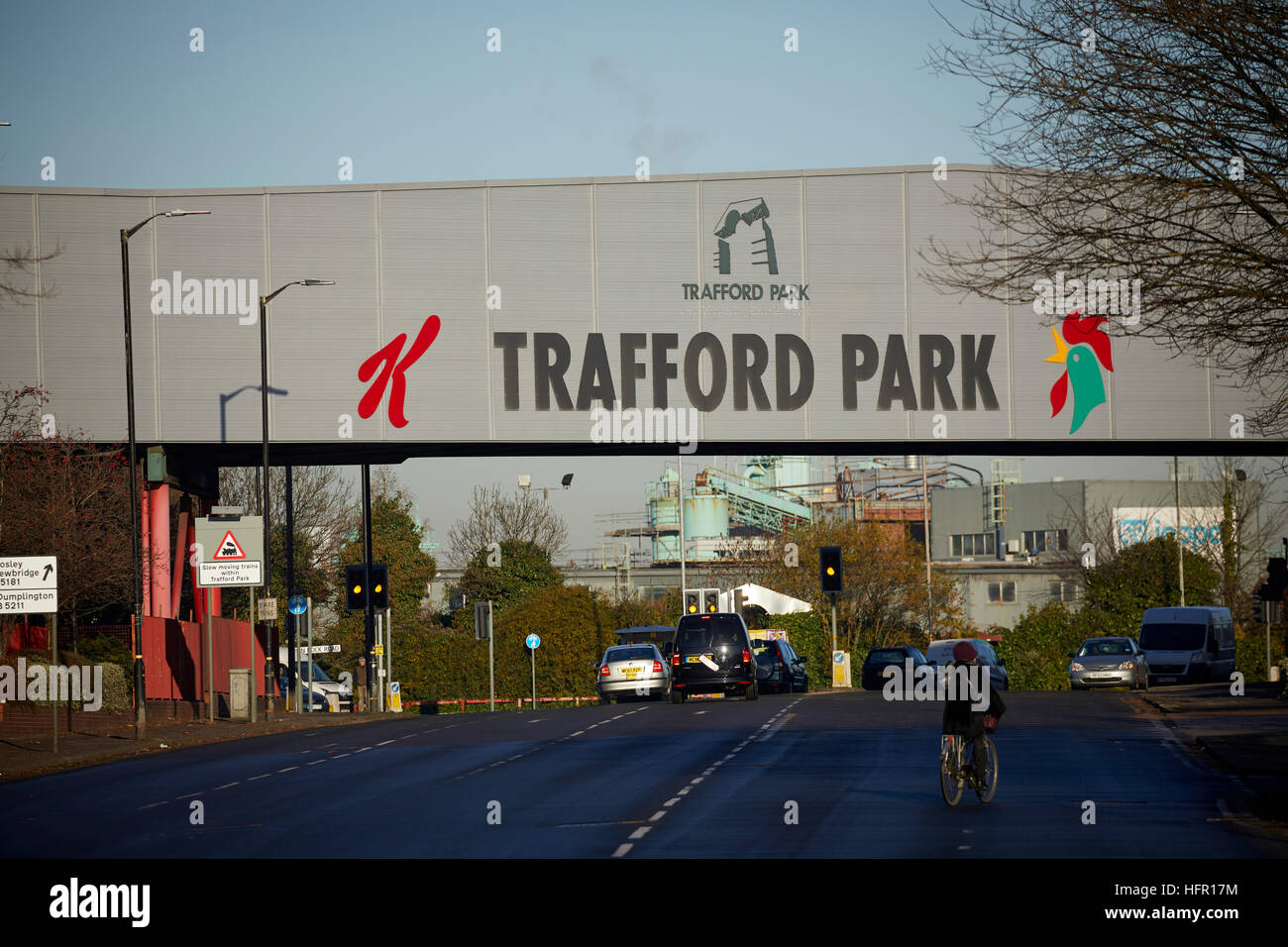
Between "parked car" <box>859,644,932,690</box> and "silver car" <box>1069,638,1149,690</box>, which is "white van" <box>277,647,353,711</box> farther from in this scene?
"silver car" <box>1069,638,1149,690</box>

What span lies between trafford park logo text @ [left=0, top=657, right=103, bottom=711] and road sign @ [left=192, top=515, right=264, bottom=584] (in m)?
3.63

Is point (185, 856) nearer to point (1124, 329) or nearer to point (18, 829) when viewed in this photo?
point (18, 829)

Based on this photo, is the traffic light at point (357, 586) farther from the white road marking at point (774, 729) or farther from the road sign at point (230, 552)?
the white road marking at point (774, 729)

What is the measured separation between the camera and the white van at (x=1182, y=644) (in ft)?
160

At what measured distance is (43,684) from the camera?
3244cm

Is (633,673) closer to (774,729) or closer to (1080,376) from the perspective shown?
(774,729)

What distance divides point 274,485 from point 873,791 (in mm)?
63304

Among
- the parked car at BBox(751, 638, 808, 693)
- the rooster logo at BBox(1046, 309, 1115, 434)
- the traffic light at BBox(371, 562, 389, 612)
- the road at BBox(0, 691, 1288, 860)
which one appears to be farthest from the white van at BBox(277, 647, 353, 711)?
the rooster logo at BBox(1046, 309, 1115, 434)

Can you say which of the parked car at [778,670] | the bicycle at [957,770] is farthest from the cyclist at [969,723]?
the parked car at [778,670]

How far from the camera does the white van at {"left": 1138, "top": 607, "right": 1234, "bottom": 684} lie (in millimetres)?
48719

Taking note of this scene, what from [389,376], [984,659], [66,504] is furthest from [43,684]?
[984,659]

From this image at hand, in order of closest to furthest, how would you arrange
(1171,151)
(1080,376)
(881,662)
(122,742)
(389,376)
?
(1171,151) < (122,742) < (389,376) < (1080,376) < (881,662)

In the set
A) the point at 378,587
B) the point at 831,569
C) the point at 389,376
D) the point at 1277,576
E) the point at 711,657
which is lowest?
the point at 711,657

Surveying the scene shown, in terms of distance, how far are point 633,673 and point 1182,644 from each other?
57.7 feet
